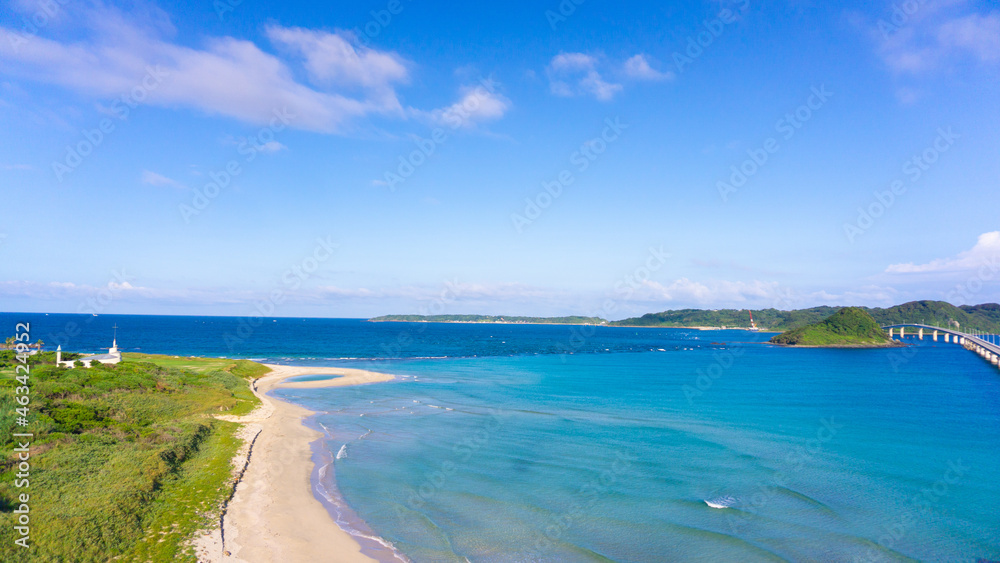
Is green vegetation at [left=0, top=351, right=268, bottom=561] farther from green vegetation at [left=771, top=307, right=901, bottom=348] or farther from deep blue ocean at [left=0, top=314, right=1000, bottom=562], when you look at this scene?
green vegetation at [left=771, top=307, right=901, bottom=348]

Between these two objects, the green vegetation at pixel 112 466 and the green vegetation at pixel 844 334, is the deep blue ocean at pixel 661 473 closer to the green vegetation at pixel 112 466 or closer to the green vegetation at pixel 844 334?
the green vegetation at pixel 112 466

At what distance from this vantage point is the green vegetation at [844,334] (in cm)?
17112

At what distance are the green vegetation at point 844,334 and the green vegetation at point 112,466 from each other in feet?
633

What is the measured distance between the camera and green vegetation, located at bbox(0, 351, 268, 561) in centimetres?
1520

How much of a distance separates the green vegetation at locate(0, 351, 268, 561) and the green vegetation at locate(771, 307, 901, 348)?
19295 cm

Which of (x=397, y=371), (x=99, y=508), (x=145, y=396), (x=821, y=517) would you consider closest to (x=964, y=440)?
(x=821, y=517)

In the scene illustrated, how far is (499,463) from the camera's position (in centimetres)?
2983

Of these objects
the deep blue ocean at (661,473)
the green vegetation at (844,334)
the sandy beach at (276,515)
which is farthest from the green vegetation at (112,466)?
the green vegetation at (844,334)

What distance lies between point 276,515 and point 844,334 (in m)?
209

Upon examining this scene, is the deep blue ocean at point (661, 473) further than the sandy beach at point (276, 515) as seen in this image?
Yes

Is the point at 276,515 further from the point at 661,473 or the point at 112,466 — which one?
the point at 661,473

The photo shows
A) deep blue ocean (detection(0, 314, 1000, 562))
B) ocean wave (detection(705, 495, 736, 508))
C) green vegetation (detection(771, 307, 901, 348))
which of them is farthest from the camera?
green vegetation (detection(771, 307, 901, 348))

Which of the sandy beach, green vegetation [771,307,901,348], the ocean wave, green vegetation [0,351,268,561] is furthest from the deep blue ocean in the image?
green vegetation [771,307,901,348]

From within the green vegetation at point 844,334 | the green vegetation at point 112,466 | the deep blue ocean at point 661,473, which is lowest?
the deep blue ocean at point 661,473
